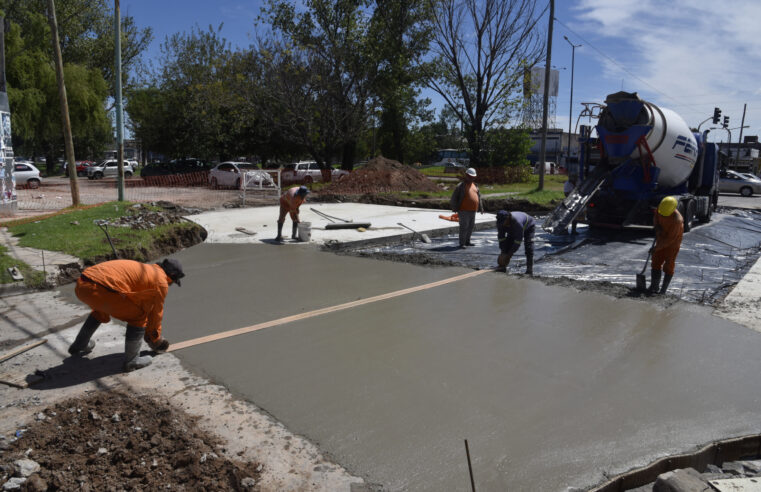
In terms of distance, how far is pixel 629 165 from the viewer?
43.6 ft

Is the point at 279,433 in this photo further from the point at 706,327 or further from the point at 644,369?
the point at 706,327

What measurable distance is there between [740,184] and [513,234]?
29.6 m

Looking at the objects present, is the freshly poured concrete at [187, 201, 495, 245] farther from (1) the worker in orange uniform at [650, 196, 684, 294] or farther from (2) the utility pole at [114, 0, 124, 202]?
(1) the worker in orange uniform at [650, 196, 684, 294]

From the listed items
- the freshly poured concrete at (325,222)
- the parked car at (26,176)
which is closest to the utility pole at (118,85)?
the freshly poured concrete at (325,222)

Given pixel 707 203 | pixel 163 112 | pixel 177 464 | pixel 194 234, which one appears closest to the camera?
pixel 177 464

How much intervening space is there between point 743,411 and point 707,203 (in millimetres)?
13609

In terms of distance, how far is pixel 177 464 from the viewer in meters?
3.23

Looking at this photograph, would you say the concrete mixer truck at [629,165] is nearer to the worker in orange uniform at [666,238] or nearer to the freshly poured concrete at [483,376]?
the worker in orange uniform at [666,238]

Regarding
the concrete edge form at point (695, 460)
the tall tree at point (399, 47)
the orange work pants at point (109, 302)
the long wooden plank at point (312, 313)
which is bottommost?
the concrete edge form at point (695, 460)

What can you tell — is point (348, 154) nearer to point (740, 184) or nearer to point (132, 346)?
point (740, 184)

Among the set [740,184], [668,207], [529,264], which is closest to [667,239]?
[668,207]

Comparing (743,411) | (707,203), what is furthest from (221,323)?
(707,203)

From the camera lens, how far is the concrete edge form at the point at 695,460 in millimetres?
3301

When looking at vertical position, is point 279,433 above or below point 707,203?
below
